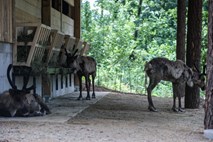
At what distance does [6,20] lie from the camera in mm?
9297

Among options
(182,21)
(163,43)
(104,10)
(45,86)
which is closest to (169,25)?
(163,43)

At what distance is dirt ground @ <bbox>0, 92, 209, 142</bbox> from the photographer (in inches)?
237

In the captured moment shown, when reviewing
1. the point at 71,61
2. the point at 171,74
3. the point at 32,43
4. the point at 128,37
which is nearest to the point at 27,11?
the point at 32,43

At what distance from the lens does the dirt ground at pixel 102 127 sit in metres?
6.02

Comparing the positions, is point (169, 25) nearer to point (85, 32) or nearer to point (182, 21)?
point (85, 32)

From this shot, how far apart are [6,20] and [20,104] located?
2157 millimetres

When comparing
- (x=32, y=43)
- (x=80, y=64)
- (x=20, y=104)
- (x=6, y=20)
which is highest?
(x=6, y=20)

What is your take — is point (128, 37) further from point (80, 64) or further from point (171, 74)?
point (171, 74)

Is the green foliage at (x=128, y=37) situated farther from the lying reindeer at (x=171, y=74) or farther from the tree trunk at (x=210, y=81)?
the tree trunk at (x=210, y=81)

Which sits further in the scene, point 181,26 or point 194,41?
point 181,26

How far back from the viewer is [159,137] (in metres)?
6.19

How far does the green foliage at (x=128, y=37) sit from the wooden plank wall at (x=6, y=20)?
12428 millimetres

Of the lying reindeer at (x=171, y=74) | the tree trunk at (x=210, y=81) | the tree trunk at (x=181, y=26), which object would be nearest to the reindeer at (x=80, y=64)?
the lying reindeer at (x=171, y=74)

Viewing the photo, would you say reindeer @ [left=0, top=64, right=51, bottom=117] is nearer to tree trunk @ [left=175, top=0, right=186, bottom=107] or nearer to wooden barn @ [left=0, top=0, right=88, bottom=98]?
Result: wooden barn @ [left=0, top=0, right=88, bottom=98]
